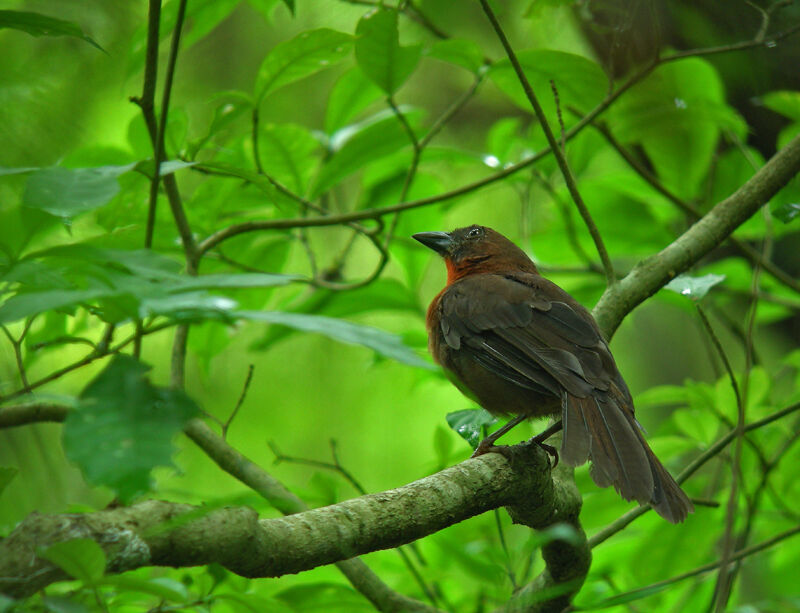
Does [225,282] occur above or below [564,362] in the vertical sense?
below

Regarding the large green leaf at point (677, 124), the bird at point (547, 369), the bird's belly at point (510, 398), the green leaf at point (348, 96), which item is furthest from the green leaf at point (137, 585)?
the large green leaf at point (677, 124)

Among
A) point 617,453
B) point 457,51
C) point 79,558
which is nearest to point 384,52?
point 457,51

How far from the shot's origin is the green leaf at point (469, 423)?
217 centimetres

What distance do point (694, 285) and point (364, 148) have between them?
1249mm

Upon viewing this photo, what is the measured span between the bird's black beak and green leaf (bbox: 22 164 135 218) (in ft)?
7.92

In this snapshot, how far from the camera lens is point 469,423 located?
2.21 meters

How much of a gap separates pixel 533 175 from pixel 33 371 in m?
2.54

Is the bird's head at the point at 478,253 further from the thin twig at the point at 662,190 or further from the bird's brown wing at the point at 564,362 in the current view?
the thin twig at the point at 662,190

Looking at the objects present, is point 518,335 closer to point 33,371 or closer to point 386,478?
point 33,371

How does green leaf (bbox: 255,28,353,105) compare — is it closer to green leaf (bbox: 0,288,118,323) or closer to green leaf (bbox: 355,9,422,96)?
green leaf (bbox: 355,9,422,96)

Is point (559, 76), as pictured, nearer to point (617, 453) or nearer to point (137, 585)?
point (617, 453)

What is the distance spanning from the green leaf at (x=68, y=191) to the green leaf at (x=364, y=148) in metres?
1.70

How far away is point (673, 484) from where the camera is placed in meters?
2.33

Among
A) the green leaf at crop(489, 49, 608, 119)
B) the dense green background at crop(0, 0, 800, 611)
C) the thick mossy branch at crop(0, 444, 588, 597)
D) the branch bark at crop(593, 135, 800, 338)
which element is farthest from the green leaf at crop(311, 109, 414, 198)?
the thick mossy branch at crop(0, 444, 588, 597)
